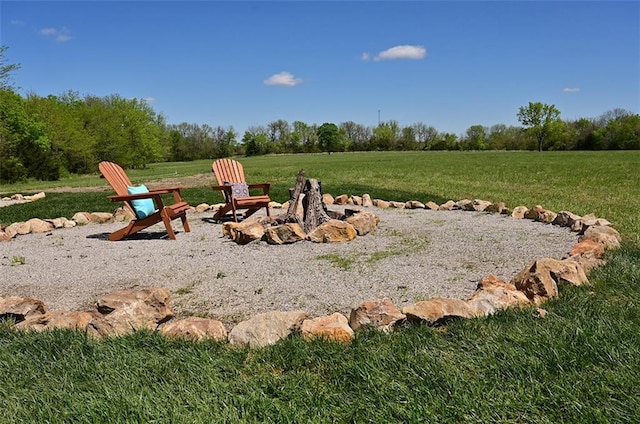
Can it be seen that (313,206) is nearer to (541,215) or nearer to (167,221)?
(167,221)

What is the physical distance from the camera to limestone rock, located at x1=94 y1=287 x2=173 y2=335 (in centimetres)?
257

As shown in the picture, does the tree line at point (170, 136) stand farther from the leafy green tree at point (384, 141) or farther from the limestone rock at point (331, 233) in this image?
the limestone rock at point (331, 233)

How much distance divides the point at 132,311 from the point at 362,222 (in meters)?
3.13

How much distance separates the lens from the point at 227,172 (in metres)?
7.23

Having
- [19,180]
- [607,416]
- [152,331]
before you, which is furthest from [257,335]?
[19,180]

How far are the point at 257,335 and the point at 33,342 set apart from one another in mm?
1127

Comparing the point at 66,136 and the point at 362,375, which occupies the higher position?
the point at 66,136

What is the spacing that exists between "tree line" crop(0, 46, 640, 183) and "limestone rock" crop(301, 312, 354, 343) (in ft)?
68.6

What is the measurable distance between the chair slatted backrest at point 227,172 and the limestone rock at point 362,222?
2.48 meters

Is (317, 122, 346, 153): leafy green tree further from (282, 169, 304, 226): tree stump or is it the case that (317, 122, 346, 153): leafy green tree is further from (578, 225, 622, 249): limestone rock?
(578, 225, 622, 249): limestone rock

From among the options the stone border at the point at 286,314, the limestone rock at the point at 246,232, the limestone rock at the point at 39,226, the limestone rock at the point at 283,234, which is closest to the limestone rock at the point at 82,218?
A: the limestone rock at the point at 39,226

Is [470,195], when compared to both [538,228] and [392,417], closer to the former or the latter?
[538,228]

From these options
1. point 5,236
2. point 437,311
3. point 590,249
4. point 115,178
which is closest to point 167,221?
point 115,178

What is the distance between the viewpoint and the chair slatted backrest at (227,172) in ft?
23.5
